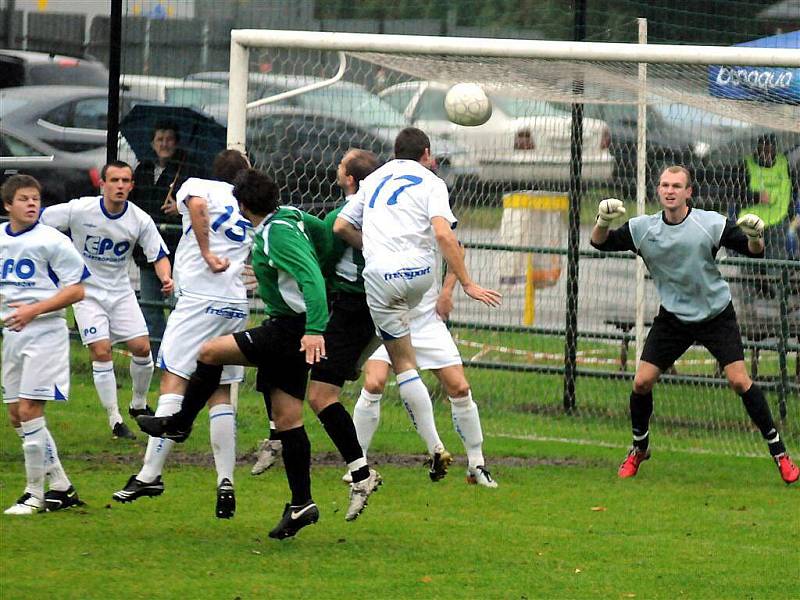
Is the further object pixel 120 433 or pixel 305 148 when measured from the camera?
pixel 305 148

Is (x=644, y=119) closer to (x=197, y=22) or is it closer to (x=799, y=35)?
(x=799, y=35)

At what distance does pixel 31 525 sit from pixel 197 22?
Answer: 642 centimetres

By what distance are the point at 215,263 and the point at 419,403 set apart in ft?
4.75

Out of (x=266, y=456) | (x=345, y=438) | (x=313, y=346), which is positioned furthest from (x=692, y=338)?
(x=313, y=346)

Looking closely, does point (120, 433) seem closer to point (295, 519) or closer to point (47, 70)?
point (295, 519)

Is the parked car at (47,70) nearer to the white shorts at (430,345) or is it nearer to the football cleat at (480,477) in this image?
the white shorts at (430,345)

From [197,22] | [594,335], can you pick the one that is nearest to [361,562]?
[594,335]

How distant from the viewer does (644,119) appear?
1123 centimetres

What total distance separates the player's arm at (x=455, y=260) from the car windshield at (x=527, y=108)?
301 cm

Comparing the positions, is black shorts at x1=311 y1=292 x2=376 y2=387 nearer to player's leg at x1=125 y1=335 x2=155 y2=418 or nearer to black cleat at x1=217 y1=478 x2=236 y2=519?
black cleat at x1=217 y1=478 x2=236 y2=519

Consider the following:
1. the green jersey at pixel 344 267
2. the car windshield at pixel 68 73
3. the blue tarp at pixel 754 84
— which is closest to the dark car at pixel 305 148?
the green jersey at pixel 344 267

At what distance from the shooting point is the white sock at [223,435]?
26.2ft

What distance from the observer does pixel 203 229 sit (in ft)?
28.5

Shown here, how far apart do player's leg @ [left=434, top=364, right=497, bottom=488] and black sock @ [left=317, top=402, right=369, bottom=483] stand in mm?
1761
